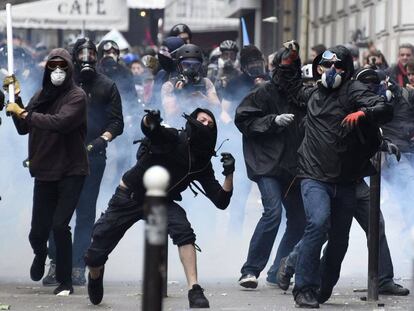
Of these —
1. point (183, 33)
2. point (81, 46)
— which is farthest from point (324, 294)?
point (183, 33)

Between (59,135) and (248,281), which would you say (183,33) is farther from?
(59,135)

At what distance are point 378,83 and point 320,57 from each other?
1.02 meters

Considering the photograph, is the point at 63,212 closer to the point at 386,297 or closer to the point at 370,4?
the point at 386,297

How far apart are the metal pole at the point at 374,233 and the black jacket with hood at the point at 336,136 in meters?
0.31

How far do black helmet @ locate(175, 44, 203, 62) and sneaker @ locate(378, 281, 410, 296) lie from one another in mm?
3426

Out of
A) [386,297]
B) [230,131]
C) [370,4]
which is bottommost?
[386,297]

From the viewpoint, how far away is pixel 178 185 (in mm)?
10023

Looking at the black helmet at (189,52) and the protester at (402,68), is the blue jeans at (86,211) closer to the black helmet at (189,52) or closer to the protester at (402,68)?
the black helmet at (189,52)

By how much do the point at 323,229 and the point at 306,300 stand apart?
0.49 meters

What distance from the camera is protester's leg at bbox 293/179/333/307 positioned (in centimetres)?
1018

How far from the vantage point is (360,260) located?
13023 millimetres

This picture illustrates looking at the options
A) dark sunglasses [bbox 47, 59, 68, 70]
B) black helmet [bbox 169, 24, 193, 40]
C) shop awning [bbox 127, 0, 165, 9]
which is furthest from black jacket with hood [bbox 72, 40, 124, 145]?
shop awning [bbox 127, 0, 165, 9]

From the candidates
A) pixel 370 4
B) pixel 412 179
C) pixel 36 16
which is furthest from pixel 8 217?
pixel 370 4

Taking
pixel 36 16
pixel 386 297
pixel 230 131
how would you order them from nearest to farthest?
pixel 386 297 < pixel 230 131 < pixel 36 16
